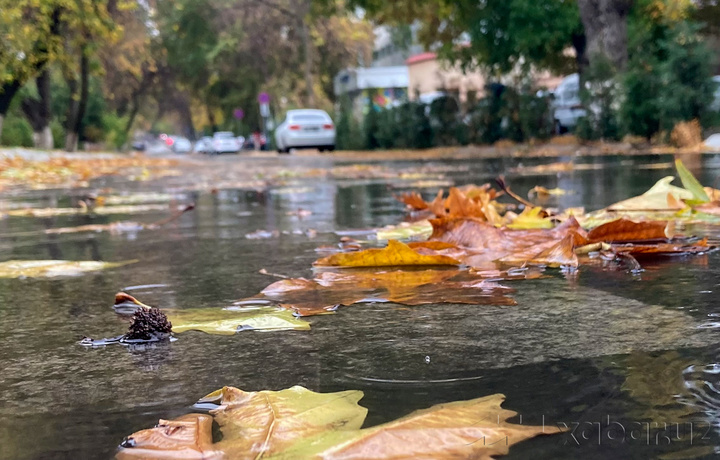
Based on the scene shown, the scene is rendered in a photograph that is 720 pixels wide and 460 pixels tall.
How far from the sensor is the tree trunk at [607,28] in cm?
1680

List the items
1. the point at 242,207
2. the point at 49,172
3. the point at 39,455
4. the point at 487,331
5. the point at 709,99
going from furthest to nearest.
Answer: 1. the point at 709,99
2. the point at 49,172
3. the point at 242,207
4. the point at 487,331
5. the point at 39,455

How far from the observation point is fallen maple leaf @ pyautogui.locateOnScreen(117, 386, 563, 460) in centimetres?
92

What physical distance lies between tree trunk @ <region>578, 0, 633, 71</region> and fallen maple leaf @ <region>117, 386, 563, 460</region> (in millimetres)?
16710

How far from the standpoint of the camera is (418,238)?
10.00ft

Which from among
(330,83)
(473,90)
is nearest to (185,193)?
(473,90)

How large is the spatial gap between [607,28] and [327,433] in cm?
1738

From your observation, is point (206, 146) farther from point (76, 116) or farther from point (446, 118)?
point (446, 118)

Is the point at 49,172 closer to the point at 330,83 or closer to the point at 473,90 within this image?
the point at 473,90

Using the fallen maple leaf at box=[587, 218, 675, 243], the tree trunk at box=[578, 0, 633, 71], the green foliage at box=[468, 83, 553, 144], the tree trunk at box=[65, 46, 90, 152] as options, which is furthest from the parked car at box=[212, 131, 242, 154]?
the fallen maple leaf at box=[587, 218, 675, 243]

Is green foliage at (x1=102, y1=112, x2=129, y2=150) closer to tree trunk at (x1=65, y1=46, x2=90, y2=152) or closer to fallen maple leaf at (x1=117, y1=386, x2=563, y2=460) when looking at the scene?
tree trunk at (x1=65, y1=46, x2=90, y2=152)

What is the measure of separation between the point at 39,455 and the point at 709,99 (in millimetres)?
14413

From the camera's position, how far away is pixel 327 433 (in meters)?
0.99

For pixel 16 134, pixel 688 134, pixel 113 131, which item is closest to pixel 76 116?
pixel 16 134

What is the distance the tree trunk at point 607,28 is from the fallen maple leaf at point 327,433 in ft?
54.8
